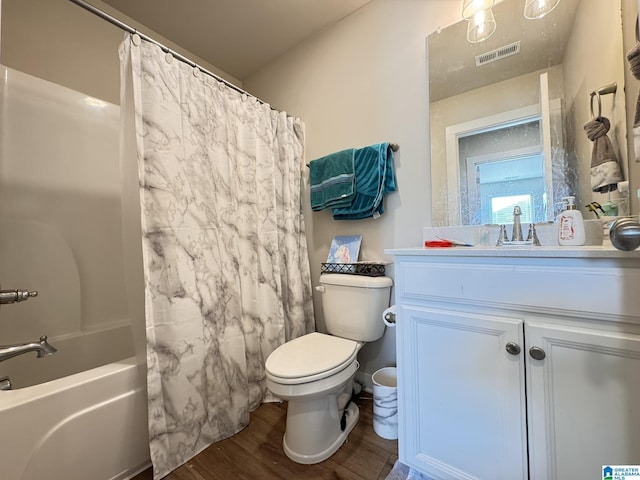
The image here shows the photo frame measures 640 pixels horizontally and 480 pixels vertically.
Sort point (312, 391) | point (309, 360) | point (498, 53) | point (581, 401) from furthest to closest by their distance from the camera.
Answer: point (498, 53), point (309, 360), point (312, 391), point (581, 401)

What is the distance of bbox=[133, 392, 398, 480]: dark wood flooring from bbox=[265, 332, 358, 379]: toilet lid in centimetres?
40

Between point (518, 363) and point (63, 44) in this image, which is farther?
point (63, 44)

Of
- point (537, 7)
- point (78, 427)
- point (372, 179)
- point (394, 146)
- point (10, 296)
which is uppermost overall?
point (537, 7)

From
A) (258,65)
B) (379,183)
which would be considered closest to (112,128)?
(258,65)

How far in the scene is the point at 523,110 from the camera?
1168 millimetres

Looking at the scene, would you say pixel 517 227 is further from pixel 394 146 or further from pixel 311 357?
pixel 311 357

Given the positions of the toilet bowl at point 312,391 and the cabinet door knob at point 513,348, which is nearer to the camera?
the cabinet door knob at point 513,348

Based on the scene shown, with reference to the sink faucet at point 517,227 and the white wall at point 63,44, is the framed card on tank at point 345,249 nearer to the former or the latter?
the sink faucet at point 517,227

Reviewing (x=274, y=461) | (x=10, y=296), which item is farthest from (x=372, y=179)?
(x=10, y=296)

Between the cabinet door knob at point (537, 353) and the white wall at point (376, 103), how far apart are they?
0.76m

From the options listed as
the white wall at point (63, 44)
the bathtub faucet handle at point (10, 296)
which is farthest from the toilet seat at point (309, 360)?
the white wall at point (63, 44)

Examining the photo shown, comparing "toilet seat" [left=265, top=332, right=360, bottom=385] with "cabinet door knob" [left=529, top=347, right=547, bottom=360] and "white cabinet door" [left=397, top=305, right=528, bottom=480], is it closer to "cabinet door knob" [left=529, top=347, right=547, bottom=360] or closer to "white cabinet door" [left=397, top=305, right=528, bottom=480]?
"white cabinet door" [left=397, top=305, right=528, bottom=480]

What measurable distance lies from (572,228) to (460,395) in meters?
0.69

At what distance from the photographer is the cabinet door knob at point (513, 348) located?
2.51 feet
